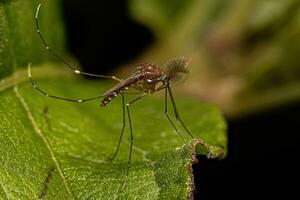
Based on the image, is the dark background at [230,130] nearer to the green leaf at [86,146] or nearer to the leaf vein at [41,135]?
the green leaf at [86,146]

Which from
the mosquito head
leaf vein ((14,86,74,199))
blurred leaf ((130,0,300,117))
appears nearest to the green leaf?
leaf vein ((14,86,74,199))

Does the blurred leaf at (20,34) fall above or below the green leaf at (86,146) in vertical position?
above

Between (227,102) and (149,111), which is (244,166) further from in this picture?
(149,111)

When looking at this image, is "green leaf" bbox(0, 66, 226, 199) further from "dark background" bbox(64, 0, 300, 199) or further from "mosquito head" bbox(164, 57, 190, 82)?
"dark background" bbox(64, 0, 300, 199)

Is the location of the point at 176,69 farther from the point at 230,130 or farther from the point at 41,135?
the point at 230,130

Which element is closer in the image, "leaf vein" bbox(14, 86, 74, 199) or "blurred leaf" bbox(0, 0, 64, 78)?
"leaf vein" bbox(14, 86, 74, 199)

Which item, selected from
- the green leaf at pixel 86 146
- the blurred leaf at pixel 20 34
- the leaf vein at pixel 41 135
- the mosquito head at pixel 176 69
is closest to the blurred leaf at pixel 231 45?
the green leaf at pixel 86 146
